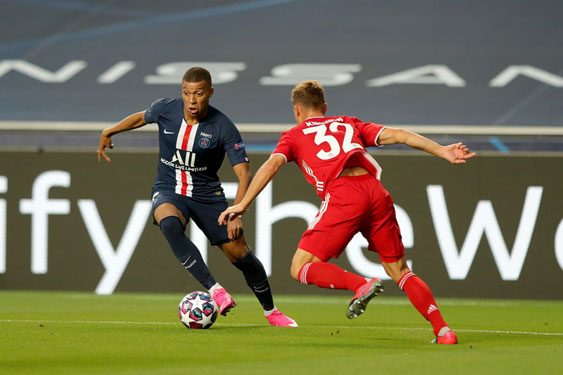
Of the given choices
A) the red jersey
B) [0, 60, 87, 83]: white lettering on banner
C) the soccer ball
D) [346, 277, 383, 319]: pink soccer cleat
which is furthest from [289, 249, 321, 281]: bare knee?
[0, 60, 87, 83]: white lettering on banner

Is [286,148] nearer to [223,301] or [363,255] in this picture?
[223,301]

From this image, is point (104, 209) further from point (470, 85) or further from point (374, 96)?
point (470, 85)

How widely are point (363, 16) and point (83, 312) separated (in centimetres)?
772

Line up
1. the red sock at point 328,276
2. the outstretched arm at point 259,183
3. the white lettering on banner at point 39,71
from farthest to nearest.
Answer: the white lettering on banner at point 39,71, the outstretched arm at point 259,183, the red sock at point 328,276

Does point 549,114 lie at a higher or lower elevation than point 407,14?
lower

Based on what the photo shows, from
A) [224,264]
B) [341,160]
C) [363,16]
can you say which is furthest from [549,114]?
[341,160]

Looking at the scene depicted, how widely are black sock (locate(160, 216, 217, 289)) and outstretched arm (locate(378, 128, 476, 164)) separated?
5.54 ft

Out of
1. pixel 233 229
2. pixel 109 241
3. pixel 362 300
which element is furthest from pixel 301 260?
pixel 109 241

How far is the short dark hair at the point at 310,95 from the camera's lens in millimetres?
6680

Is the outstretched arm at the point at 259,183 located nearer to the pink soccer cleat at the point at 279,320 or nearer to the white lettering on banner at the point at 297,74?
the pink soccer cleat at the point at 279,320

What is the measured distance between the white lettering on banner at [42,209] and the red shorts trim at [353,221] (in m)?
6.12

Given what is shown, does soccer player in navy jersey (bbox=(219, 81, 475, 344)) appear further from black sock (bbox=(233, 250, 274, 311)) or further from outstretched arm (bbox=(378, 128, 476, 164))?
black sock (bbox=(233, 250, 274, 311))

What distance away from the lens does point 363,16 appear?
15.5 meters

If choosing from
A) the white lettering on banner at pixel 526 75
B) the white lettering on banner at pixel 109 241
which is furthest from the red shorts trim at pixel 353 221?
the white lettering on banner at pixel 526 75
